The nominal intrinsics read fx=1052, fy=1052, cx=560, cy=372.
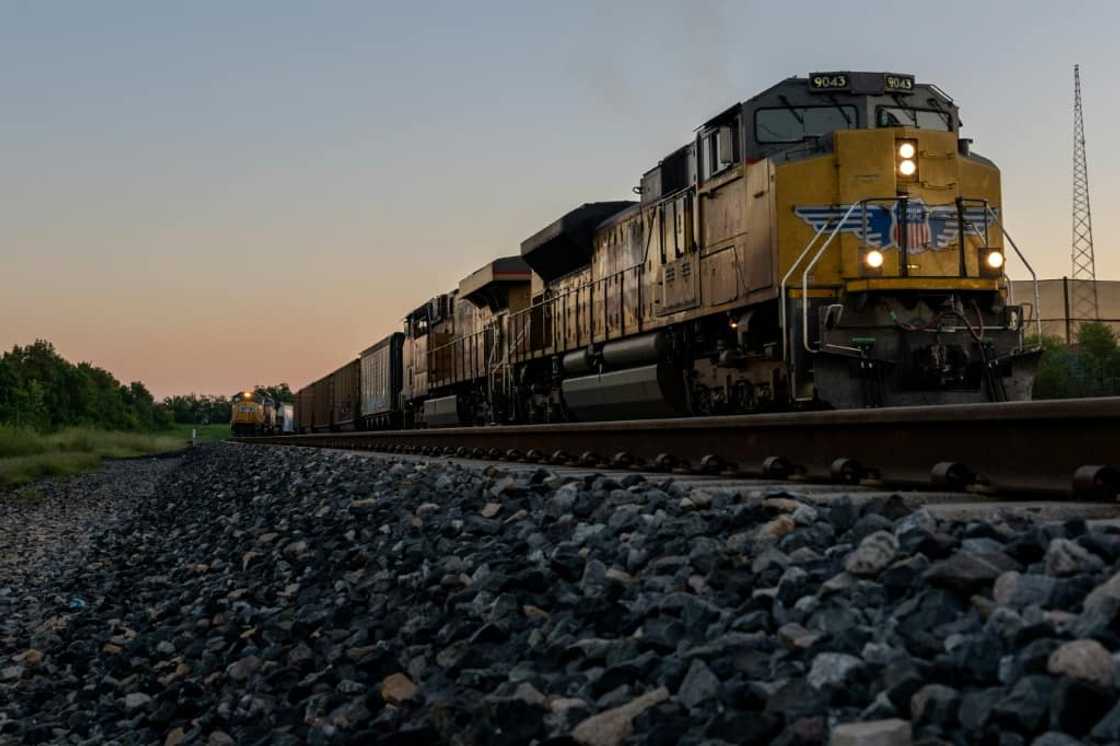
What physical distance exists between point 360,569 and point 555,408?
9.54m

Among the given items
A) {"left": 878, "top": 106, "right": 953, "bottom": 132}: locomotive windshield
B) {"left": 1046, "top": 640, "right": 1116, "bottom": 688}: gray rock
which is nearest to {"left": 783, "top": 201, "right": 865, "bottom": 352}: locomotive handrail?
{"left": 878, "top": 106, "right": 953, "bottom": 132}: locomotive windshield

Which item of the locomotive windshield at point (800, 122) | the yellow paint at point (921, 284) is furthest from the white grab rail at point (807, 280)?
the locomotive windshield at point (800, 122)

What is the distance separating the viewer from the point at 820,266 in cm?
941

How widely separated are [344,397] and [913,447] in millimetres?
36173

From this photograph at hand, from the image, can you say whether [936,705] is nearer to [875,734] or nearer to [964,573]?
[875,734]

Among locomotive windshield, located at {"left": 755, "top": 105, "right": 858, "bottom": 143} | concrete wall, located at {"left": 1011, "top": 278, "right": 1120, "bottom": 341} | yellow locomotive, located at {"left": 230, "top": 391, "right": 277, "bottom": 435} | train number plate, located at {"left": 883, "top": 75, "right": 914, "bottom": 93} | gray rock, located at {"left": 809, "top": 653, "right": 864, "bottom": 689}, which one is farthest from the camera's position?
yellow locomotive, located at {"left": 230, "top": 391, "right": 277, "bottom": 435}

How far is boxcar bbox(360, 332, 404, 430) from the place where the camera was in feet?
94.1

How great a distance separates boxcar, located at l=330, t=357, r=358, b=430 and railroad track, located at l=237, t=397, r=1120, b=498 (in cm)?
3022

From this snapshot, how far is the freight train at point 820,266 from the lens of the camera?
29.8 feet

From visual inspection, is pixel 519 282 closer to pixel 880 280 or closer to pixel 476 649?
pixel 880 280

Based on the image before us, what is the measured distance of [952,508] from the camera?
12.1 ft

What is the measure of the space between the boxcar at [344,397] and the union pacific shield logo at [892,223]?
2892 cm

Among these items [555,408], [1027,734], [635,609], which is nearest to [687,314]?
[555,408]

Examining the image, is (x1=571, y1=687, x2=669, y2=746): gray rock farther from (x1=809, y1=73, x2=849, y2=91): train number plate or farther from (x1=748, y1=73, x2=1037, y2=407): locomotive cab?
(x1=809, y1=73, x2=849, y2=91): train number plate
